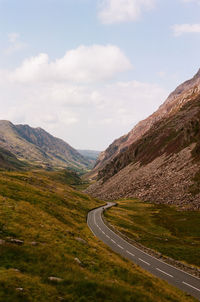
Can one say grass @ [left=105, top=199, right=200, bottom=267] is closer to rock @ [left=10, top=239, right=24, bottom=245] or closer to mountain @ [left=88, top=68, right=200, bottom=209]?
mountain @ [left=88, top=68, right=200, bottom=209]

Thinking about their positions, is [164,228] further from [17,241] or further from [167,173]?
[167,173]

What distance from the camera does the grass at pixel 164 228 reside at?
149 feet

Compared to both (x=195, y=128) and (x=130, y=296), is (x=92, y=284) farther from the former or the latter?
(x=195, y=128)

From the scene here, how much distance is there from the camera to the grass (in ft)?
149

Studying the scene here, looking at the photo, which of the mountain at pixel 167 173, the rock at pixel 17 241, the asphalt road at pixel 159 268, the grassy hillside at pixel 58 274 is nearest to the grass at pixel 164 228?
the asphalt road at pixel 159 268

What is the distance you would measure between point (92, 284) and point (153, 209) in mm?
93924

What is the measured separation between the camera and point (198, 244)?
55031 mm

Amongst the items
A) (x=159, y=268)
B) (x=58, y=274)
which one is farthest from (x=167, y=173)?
(x=58, y=274)

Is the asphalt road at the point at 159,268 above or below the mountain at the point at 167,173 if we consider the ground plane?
below

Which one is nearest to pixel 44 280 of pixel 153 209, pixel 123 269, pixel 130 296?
pixel 130 296

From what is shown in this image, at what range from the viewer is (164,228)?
74.9m

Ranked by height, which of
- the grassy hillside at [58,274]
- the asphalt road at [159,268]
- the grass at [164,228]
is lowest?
the grass at [164,228]

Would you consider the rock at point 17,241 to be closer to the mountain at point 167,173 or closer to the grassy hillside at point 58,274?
the grassy hillside at point 58,274

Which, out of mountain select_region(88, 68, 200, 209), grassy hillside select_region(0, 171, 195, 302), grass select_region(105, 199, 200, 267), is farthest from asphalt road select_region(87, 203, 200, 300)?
mountain select_region(88, 68, 200, 209)
